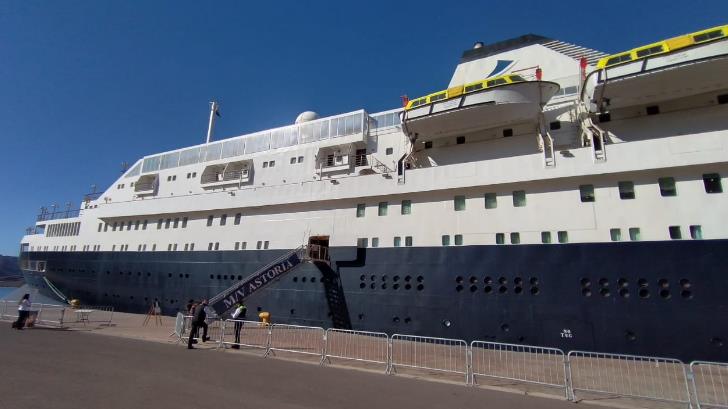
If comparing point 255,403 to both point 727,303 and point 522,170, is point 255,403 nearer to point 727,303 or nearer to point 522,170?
point 522,170

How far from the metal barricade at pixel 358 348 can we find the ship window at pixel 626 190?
26.6ft

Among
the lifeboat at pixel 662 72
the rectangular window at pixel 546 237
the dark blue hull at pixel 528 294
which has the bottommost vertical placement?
the dark blue hull at pixel 528 294

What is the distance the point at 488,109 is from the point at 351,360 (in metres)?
9.23

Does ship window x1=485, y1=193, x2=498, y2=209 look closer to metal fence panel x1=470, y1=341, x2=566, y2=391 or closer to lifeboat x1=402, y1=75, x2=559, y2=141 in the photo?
lifeboat x1=402, y1=75, x2=559, y2=141

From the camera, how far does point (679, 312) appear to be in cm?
898

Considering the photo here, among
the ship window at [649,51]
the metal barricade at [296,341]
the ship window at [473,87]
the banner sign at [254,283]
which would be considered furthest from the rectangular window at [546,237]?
the banner sign at [254,283]

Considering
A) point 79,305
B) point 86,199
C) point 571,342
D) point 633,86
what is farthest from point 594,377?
point 86,199

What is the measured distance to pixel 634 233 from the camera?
9969mm

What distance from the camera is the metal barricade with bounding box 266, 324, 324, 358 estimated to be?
9594 millimetres

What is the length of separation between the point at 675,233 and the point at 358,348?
923 cm

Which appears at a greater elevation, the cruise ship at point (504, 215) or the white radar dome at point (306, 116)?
the white radar dome at point (306, 116)

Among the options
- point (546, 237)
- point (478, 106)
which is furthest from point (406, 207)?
point (546, 237)

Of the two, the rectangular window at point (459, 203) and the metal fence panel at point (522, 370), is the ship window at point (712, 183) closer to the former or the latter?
the metal fence panel at point (522, 370)

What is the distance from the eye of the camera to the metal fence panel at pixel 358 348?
28.6 ft
